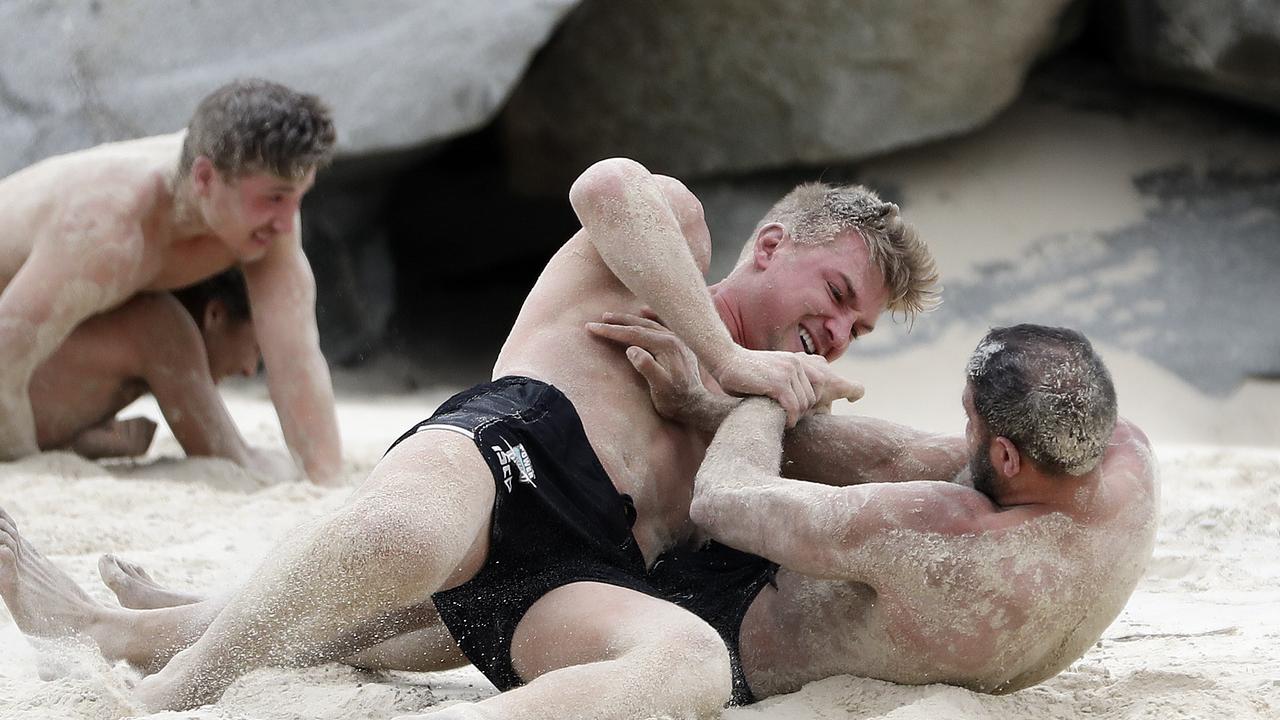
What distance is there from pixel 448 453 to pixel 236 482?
7.70 ft

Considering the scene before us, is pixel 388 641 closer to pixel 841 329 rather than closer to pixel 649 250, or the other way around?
pixel 649 250

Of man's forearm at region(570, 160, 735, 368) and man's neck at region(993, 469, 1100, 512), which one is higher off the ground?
man's forearm at region(570, 160, 735, 368)

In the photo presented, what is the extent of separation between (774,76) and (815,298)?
4807 millimetres

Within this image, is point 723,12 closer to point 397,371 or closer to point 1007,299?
point 1007,299

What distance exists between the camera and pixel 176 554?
3379 mm

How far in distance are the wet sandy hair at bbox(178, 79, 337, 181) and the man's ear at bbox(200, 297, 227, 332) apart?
23.9 inches

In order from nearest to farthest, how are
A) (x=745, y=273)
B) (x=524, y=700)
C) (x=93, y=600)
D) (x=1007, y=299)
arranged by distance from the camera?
(x=524, y=700), (x=93, y=600), (x=745, y=273), (x=1007, y=299)

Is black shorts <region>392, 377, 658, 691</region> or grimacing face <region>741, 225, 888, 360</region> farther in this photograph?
Result: grimacing face <region>741, 225, 888, 360</region>

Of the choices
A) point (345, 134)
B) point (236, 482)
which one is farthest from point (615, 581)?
point (345, 134)

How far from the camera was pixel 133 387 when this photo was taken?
4.64 metres

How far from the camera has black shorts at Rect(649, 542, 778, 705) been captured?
7.84 ft

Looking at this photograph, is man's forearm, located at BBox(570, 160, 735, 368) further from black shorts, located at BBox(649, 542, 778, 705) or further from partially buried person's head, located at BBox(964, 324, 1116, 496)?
partially buried person's head, located at BBox(964, 324, 1116, 496)

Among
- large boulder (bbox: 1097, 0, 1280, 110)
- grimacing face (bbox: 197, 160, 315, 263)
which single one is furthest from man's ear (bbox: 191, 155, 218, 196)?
large boulder (bbox: 1097, 0, 1280, 110)

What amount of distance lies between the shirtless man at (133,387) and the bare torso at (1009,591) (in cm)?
278
